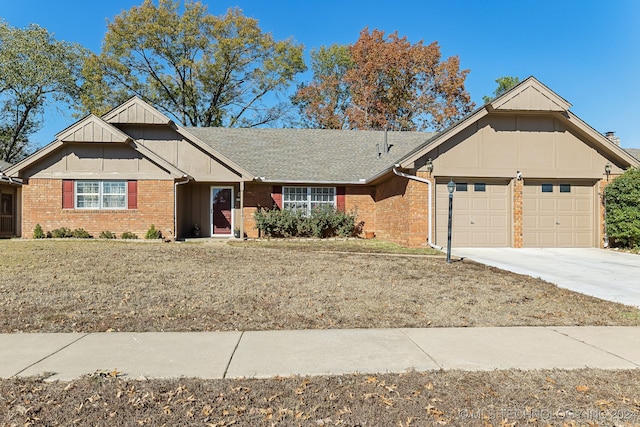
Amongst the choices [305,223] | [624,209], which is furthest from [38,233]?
[624,209]

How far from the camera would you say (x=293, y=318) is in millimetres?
5535

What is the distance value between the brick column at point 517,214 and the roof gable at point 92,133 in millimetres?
13978

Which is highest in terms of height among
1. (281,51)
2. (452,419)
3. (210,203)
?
(281,51)

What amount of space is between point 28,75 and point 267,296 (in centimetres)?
3172

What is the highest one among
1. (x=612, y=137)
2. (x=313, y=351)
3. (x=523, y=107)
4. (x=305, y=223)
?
(x=612, y=137)

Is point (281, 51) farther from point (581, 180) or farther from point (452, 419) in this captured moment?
point (452, 419)

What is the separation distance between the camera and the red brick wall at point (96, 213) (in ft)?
51.2

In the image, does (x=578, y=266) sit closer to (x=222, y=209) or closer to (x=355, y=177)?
(x=355, y=177)

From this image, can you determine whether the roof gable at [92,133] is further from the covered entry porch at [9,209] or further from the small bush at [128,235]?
the covered entry porch at [9,209]

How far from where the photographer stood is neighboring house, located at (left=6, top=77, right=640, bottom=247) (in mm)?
13516

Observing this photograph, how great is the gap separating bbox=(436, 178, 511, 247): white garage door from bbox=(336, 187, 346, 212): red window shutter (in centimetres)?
509

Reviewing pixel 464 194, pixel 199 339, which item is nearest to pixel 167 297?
pixel 199 339

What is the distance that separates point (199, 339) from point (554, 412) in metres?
3.52

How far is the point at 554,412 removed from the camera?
3.03 meters
